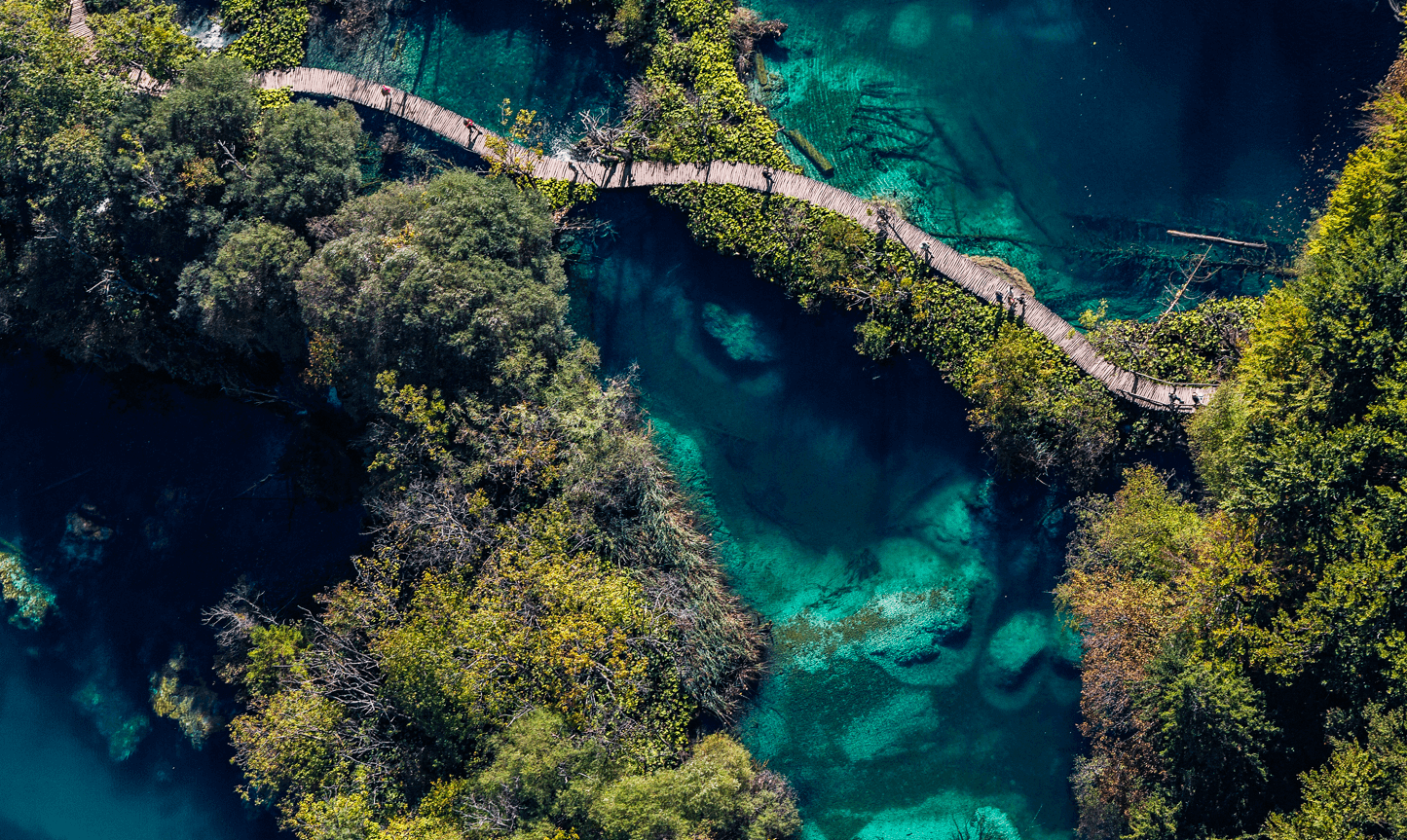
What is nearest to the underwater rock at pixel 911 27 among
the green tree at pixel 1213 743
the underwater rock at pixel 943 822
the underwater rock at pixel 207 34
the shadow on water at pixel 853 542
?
the shadow on water at pixel 853 542

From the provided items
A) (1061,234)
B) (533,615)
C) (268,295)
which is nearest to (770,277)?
(1061,234)

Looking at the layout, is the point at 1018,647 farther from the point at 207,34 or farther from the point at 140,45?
the point at 207,34

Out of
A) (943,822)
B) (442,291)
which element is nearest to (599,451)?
(442,291)

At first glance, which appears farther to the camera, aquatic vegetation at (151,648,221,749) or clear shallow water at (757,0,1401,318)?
aquatic vegetation at (151,648,221,749)

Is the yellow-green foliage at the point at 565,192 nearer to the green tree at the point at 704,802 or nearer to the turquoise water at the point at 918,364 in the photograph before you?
the turquoise water at the point at 918,364

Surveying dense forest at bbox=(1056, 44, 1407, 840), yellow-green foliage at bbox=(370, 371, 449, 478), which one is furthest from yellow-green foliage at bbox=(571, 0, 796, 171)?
dense forest at bbox=(1056, 44, 1407, 840)

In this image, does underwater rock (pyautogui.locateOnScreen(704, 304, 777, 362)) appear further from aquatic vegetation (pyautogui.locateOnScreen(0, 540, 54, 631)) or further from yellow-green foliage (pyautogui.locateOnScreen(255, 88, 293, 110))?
aquatic vegetation (pyautogui.locateOnScreen(0, 540, 54, 631))

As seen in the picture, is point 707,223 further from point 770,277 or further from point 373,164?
point 373,164
